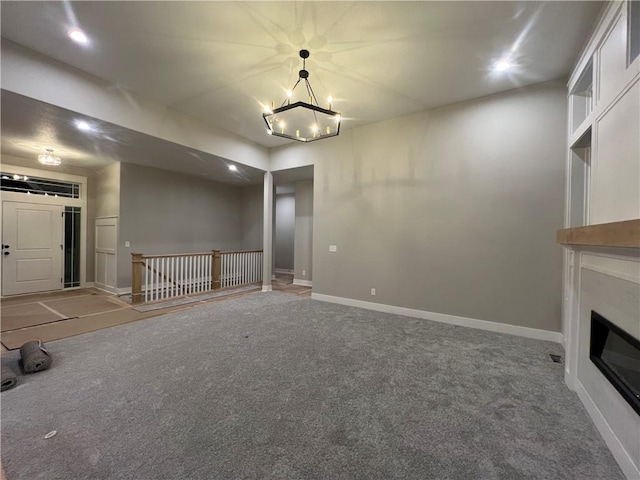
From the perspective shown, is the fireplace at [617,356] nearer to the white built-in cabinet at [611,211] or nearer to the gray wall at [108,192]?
the white built-in cabinet at [611,211]

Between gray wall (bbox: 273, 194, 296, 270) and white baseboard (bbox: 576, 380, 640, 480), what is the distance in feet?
A: 24.6

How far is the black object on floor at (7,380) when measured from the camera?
2.11 m

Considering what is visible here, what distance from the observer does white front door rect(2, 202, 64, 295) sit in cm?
532

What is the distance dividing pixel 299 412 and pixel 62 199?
25.3 feet

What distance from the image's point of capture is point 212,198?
763 centimetres

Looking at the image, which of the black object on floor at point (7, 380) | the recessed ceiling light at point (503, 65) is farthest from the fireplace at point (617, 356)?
the black object on floor at point (7, 380)

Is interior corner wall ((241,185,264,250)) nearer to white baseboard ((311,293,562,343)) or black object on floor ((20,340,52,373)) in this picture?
white baseboard ((311,293,562,343))

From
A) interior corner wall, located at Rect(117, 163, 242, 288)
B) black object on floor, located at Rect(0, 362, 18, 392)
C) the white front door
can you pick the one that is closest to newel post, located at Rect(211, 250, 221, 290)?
interior corner wall, located at Rect(117, 163, 242, 288)

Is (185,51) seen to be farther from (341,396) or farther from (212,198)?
(212,198)

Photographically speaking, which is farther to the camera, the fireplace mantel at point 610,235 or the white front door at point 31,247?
the white front door at point 31,247

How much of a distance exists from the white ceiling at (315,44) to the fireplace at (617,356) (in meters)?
2.67

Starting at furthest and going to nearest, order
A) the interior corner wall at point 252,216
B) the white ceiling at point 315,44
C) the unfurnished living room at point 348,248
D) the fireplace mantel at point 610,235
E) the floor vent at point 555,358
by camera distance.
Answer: the interior corner wall at point 252,216, the floor vent at point 555,358, the white ceiling at point 315,44, the unfurnished living room at point 348,248, the fireplace mantel at point 610,235

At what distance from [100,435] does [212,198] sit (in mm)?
6765

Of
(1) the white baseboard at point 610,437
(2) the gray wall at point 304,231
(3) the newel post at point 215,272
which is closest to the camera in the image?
(1) the white baseboard at point 610,437
